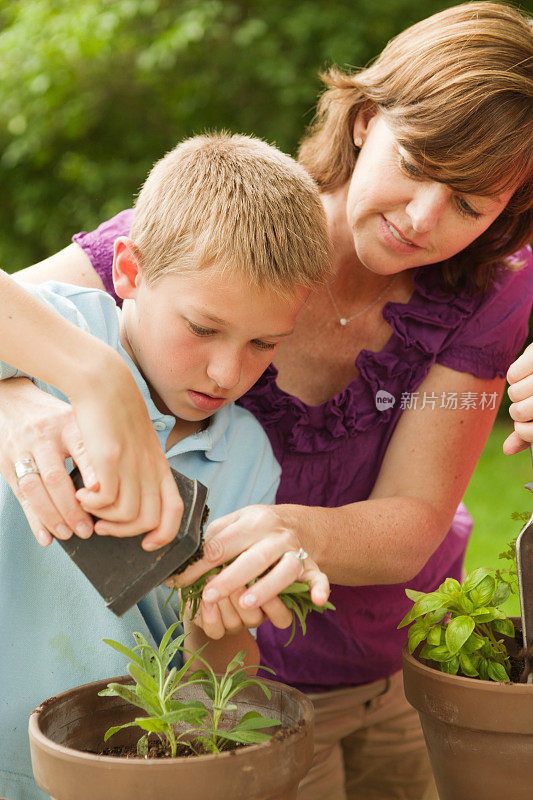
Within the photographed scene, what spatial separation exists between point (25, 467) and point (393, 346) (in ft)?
3.20

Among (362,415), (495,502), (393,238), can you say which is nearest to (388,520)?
(362,415)

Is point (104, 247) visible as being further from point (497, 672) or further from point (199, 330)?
point (497, 672)

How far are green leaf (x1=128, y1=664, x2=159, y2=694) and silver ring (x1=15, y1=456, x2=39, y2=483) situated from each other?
0.83ft

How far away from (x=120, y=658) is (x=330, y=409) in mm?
670

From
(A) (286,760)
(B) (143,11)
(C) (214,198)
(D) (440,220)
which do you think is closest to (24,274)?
(C) (214,198)

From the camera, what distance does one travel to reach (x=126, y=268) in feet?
4.87

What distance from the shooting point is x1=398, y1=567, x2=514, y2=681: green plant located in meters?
1.14

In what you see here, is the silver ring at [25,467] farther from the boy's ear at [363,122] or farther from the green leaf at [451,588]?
the boy's ear at [363,122]

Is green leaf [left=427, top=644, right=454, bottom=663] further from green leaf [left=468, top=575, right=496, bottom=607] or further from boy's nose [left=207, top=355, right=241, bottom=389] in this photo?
boy's nose [left=207, top=355, right=241, bottom=389]

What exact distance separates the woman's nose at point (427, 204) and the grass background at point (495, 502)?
2639mm

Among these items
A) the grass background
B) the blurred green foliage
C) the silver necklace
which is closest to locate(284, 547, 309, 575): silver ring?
the silver necklace

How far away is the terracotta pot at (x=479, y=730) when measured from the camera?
1044mm

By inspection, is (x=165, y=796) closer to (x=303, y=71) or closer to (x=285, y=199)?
(x=285, y=199)

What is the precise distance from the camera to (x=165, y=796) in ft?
2.87
